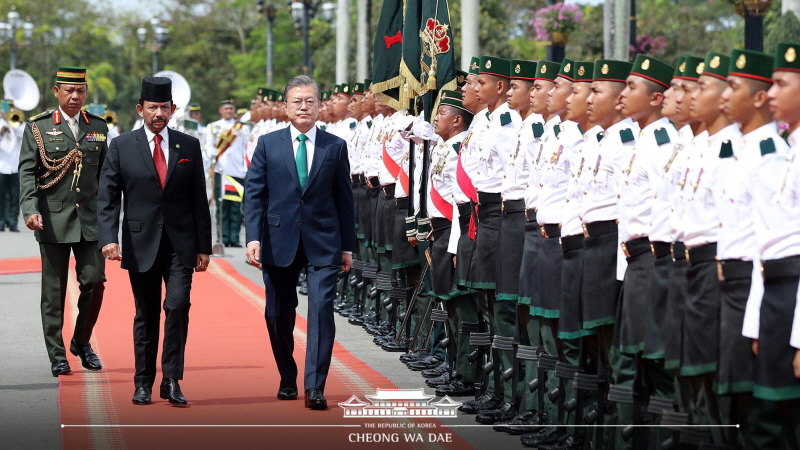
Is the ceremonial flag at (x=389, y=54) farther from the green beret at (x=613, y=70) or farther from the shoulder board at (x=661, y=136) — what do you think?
the shoulder board at (x=661, y=136)

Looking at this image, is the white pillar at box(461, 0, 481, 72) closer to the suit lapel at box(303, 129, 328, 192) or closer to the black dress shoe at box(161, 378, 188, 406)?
the suit lapel at box(303, 129, 328, 192)

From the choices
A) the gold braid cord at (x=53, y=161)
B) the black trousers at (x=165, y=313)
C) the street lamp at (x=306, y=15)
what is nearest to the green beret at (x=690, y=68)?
the black trousers at (x=165, y=313)

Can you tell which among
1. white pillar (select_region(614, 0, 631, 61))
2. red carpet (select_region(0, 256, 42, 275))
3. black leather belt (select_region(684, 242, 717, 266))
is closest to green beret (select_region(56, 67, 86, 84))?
black leather belt (select_region(684, 242, 717, 266))

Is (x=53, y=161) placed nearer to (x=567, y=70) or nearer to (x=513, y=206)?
(x=513, y=206)

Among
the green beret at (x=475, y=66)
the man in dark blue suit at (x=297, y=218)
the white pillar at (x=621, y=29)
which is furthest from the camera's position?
the white pillar at (x=621, y=29)

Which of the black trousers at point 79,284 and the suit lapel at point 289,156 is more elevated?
the suit lapel at point 289,156

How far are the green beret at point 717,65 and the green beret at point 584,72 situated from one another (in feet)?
4.49

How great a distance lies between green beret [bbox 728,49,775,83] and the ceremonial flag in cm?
633

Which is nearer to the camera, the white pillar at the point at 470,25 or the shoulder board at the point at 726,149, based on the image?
the shoulder board at the point at 726,149

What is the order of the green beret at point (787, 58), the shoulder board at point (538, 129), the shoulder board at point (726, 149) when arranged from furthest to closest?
the shoulder board at point (538, 129), the shoulder board at point (726, 149), the green beret at point (787, 58)

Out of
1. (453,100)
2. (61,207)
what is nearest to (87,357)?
(61,207)

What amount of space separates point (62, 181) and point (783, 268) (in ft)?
21.3

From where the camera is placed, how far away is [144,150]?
9.39 metres

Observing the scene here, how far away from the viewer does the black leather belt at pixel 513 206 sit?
28.6 ft
